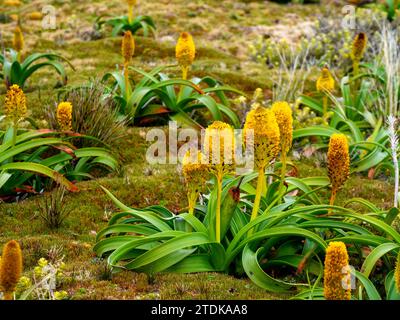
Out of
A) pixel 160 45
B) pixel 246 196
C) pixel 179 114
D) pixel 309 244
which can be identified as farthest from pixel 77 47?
pixel 309 244

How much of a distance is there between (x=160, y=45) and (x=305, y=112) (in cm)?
422

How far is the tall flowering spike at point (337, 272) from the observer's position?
117 inches


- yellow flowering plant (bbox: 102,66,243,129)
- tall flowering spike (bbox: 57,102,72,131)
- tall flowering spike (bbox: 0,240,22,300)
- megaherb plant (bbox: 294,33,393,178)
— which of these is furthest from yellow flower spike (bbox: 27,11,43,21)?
tall flowering spike (bbox: 0,240,22,300)

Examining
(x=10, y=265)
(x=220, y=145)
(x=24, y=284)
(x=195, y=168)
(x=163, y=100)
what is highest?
(x=220, y=145)

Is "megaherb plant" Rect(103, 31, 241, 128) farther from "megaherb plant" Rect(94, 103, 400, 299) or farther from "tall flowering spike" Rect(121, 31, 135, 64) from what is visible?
"megaherb plant" Rect(94, 103, 400, 299)

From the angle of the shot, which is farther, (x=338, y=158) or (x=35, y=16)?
(x=35, y=16)

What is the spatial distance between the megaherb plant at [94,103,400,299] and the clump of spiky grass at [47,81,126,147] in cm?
204

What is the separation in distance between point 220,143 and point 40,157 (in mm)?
3206

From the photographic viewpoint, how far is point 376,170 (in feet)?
22.3

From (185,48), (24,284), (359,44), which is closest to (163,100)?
(185,48)

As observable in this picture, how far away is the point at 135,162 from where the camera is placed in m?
6.99

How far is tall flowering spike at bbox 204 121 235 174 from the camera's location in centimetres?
376

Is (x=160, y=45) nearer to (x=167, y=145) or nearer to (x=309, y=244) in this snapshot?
(x=167, y=145)

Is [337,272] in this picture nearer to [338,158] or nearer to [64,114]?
[338,158]
